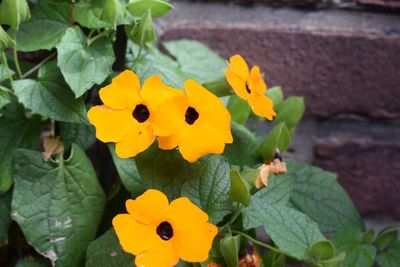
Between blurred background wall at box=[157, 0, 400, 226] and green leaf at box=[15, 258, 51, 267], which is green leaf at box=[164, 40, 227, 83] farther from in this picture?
green leaf at box=[15, 258, 51, 267]

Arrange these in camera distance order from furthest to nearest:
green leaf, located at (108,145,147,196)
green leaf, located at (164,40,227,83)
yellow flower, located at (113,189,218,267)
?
green leaf, located at (164,40,227,83) → green leaf, located at (108,145,147,196) → yellow flower, located at (113,189,218,267)

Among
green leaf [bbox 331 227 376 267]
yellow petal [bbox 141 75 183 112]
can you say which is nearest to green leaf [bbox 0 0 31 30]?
yellow petal [bbox 141 75 183 112]

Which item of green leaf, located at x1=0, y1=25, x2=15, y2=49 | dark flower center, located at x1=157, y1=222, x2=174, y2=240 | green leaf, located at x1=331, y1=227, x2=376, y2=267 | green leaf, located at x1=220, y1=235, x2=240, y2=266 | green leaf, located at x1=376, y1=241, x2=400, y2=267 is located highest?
green leaf, located at x1=0, y1=25, x2=15, y2=49

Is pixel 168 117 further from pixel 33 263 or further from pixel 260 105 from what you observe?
pixel 33 263

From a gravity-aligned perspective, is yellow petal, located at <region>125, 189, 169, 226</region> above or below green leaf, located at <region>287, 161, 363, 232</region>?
above

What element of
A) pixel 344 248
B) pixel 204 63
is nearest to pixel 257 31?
pixel 204 63

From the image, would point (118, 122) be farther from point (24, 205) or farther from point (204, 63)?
point (204, 63)

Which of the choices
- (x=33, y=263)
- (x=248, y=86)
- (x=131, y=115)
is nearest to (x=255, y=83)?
(x=248, y=86)
